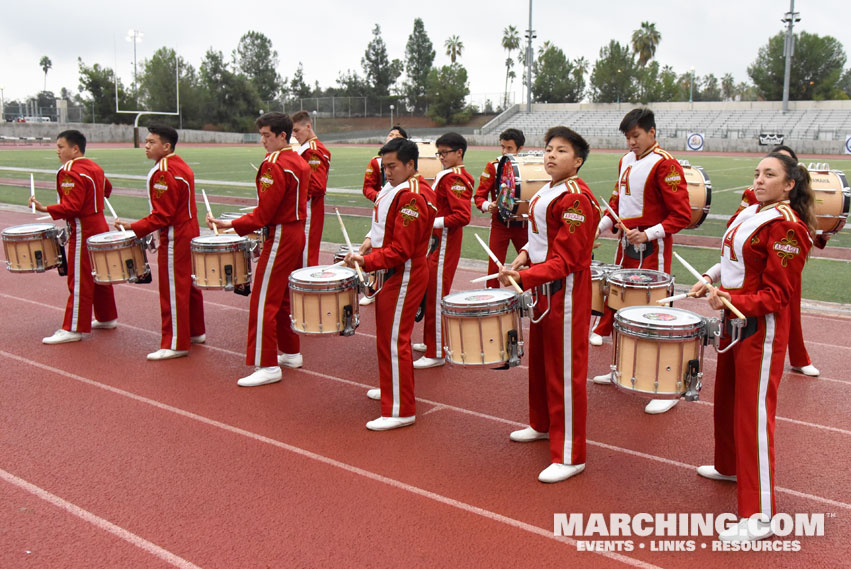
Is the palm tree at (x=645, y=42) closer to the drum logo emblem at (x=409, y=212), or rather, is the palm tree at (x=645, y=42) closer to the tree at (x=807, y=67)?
the tree at (x=807, y=67)

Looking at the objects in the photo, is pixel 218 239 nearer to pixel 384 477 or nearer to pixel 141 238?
pixel 141 238

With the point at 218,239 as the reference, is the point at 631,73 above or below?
above

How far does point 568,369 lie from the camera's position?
4.38 metres

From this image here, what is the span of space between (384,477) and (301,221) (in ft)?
7.68

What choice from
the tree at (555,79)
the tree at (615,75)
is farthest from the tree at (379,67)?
the tree at (615,75)

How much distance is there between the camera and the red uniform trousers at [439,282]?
6.61m

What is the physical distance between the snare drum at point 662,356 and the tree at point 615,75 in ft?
252

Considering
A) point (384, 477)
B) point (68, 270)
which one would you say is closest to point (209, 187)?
point (68, 270)

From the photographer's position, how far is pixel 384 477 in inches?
176

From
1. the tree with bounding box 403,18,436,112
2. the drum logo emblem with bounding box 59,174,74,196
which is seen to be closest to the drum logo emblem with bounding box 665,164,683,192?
the drum logo emblem with bounding box 59,174,74,196

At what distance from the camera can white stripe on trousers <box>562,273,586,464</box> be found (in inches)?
170

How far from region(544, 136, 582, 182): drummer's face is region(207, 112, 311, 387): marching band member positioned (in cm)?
230

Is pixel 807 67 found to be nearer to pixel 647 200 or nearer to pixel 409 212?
pixel 647 200

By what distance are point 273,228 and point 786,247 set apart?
373 centimetres
